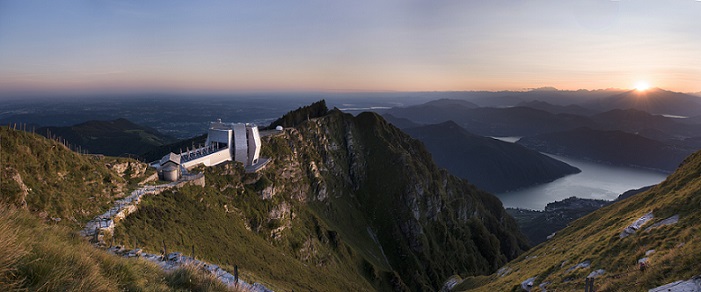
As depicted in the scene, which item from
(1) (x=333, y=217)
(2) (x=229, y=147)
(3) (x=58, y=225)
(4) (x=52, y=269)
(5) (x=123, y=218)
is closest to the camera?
(4) (x=52, y=269)

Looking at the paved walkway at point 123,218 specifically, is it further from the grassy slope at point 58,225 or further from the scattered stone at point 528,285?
the scattered stone at point 528,285

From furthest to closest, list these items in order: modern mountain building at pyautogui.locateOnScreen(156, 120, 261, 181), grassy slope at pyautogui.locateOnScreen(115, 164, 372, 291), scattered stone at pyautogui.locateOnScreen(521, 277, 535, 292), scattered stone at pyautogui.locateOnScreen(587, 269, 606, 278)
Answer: modern mountain building at pyautogui.locateOnScreen(156, 120, 261, 181), grassy slope at pyautogui.locateOnScreen(115, 164, 372, 291), scattered stone at pyautogui.locateOnScreen(521, 277, 535, 292), scattered stone at pyautogui.locateOnScreen(587, 269, 606, 278)

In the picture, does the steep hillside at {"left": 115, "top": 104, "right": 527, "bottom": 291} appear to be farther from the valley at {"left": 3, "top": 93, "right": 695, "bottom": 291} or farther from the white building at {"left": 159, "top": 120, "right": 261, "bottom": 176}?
the white building at {"left": 159, "top": 120, "right": 261, "bottom": 176}

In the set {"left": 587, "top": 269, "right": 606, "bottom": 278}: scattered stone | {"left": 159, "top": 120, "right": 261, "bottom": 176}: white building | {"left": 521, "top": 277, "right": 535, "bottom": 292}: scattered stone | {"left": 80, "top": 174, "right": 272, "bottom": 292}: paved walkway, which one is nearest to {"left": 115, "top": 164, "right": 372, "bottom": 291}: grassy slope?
{"left": 80, "top": 174, "right": 272, "bottom": 292}: paved walkway

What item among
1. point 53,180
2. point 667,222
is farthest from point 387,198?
point 53,180

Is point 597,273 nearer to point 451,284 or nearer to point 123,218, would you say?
point 123,218
